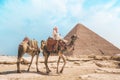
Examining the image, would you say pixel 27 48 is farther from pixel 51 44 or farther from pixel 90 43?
pixel 90 43

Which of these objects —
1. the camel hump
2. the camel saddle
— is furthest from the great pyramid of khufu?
the camel saddle

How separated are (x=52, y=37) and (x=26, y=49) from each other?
137cm

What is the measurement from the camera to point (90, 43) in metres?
58.8

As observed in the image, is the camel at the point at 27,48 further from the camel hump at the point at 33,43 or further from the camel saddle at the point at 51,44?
the camel saddle at the point at 51,44

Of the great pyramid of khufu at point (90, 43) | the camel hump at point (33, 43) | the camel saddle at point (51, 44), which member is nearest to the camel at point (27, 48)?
the camel hump at point (33, 43)

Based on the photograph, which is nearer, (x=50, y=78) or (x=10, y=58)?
(x=50, y=78)

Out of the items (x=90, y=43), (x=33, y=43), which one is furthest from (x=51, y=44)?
(x=90, y=43)

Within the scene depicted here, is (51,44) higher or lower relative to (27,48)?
higher

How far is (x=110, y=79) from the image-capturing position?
49.5 ft

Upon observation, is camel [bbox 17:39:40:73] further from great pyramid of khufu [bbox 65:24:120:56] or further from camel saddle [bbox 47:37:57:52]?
great pyramid of khufu [bbox 65:24:120:56]

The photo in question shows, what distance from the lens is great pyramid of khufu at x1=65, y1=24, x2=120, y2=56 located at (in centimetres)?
5412

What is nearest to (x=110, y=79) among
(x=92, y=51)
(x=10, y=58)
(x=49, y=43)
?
(x=49, y=43)

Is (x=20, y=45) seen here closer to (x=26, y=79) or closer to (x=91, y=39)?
(x=26, y=79)

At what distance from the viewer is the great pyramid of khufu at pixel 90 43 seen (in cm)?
5412
